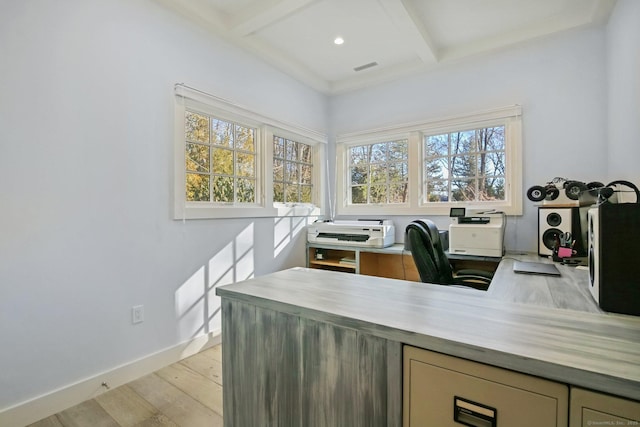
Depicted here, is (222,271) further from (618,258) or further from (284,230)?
(618,258)

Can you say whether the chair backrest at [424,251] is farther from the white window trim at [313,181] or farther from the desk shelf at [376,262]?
the white window trim at [313,181]

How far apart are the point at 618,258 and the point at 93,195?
8.30 ft

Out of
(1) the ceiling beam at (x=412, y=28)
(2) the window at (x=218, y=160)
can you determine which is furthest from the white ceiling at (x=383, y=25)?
(2) the window at (x=218, y=160)

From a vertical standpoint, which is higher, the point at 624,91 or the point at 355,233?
the point at 624,91

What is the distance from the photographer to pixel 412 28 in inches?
100

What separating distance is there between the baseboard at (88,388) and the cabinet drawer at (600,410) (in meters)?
2.35

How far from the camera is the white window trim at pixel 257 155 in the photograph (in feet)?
7.63

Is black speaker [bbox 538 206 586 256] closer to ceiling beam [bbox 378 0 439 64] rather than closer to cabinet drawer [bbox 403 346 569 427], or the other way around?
ceiling beam [bbox 378 0 439 64]

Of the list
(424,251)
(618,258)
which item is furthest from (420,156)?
(618,258)

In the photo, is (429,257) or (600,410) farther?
(429,257)

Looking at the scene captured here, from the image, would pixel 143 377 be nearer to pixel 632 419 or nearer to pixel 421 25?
pixel 632 419

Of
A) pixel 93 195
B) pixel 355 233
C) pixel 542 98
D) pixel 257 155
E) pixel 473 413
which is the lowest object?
pixel 473 413

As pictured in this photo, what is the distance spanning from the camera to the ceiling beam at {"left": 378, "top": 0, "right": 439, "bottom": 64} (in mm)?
2271

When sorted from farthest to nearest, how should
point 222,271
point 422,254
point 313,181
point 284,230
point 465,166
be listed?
point 313,181, point 284,230, point 465,166, point 222,271, point 422,254
